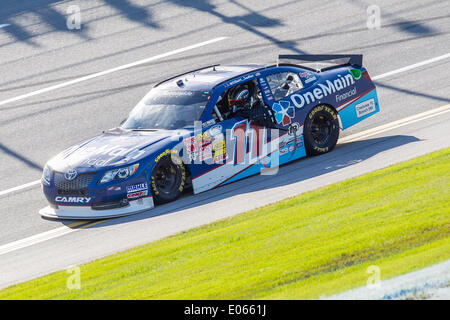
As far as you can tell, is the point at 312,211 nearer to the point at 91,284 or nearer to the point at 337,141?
the point at 91,284

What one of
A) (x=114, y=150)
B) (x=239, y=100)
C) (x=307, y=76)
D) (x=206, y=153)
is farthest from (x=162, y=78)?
(x=114, y=150)

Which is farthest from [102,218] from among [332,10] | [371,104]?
[332,10]

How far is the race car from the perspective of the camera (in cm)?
1056

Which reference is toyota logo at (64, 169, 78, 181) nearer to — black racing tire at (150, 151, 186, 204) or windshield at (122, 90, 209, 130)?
black racing tire at (150, 151, 186, 204)

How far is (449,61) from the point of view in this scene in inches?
650

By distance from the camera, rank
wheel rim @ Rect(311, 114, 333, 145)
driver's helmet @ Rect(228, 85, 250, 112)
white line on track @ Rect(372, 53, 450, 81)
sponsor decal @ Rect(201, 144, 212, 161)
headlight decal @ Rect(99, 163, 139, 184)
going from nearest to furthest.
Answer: headlight decal @ Rect(99, 163, 139, 184) → sponsor decal @ Rect(201, 144, 212, 161) → driver's helmet @ Rect(228, 85, 250, 112) → wheel rim @ Rect(311, 114, 333, 145) → white line on track @ Rect(372, 53, 450, 81)

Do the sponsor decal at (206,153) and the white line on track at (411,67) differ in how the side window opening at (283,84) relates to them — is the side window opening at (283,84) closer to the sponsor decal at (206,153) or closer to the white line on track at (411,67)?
the sponsor decal at (206,153)

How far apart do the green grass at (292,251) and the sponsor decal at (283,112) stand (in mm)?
2315

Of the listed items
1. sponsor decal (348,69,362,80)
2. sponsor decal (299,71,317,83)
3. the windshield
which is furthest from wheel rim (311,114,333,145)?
the windshield

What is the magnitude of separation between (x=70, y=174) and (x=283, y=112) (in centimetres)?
343

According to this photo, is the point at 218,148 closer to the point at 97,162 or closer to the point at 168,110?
the point at 168,110

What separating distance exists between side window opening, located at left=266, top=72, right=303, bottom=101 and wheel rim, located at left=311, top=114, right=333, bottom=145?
617 mm

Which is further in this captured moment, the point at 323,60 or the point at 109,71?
the point at 109,71

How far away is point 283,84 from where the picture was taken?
1223 cm
